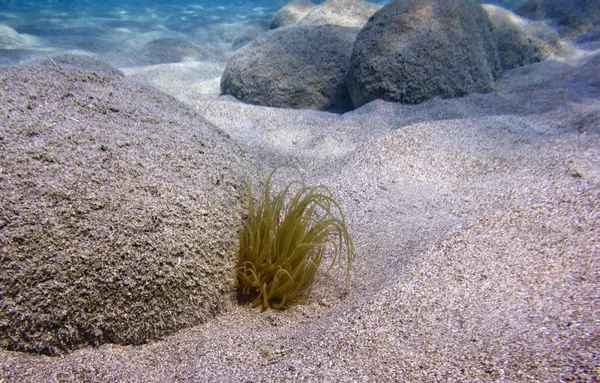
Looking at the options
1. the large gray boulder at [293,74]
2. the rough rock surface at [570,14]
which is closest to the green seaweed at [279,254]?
the large gray boulder at [293,74]

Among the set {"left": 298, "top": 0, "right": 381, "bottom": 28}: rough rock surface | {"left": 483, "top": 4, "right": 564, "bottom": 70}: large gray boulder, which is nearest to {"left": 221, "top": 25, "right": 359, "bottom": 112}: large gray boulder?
{"left": 298, "top": 0, "right": 381, "bottom": 28}: rough rock surface

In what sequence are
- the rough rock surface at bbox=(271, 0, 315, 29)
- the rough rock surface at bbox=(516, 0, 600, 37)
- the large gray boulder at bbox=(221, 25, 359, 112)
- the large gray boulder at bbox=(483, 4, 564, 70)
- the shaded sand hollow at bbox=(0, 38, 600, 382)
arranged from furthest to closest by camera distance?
1. the rough rock surface at bbox=(271, 0, 315, 29)
2. the rough rock surface at bbox=(516, 0, 600, 37)
3. the large gray boulder at bbox=(483, 4, 564, 70)
4. the large gray boulder at bbox=(221, 25, 359, 112)
5. the shaded sand hollow at bbox=(0, 38, 600, 382)

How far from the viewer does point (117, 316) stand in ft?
4.66

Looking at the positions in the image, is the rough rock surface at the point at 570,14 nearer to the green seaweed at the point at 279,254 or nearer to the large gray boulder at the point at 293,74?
the large gray boulder at the point at 293,74

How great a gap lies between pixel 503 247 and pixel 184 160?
1743mm

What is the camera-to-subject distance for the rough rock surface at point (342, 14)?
299 inches

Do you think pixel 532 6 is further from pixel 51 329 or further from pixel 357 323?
pixel 51 329

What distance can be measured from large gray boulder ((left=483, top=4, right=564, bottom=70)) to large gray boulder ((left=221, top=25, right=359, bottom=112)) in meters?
2.81

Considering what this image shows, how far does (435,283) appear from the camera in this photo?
1573 mm

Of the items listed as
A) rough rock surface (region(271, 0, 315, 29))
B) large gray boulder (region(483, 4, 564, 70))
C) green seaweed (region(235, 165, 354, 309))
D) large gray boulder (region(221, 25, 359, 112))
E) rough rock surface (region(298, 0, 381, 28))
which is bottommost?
green seaweed (region(235, 165, 354, 309))

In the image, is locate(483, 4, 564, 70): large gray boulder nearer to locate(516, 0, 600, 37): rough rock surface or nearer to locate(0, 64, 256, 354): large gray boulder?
locate(516, 0, 600, 37): rough rock surface

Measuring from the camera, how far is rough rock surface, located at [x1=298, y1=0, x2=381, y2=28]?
299 inches

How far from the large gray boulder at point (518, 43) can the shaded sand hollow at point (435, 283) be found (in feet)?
10.4

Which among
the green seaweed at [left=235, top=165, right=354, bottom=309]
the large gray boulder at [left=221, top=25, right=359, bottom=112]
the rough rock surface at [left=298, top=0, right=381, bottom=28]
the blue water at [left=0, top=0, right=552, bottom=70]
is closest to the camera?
the green seaweed at [left=235, top=165, right=354, bottom=309]
